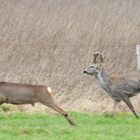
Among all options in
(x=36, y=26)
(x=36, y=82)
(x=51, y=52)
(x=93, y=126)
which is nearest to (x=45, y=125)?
(x=93, y=126)

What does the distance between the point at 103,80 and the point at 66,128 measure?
6.30 m

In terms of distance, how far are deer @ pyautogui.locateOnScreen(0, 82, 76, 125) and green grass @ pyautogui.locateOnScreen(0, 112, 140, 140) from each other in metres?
0.50

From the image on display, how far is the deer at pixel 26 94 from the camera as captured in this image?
18.1 metres

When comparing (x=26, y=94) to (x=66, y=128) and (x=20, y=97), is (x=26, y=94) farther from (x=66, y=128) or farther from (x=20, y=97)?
(x=66, y=128)

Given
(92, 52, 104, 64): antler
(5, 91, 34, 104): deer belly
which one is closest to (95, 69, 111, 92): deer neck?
(92, 52, 104, 64): antler

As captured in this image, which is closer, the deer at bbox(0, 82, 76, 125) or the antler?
the deer at bbox(0, 82, 76, 125)

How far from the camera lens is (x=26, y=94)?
60.0ft

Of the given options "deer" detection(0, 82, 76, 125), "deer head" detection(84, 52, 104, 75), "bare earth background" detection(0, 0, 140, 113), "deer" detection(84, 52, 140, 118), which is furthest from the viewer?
"bare earth background" detection(0, 0, 140, 113)

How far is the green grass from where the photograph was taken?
1495 cm

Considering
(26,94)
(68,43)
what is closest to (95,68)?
(26,94)

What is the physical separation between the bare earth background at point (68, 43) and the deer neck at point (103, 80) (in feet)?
4.31

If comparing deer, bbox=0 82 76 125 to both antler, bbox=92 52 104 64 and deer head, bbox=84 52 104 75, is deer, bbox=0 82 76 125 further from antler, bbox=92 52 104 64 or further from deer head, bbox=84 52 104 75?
antler, bbox=92 52 104 64

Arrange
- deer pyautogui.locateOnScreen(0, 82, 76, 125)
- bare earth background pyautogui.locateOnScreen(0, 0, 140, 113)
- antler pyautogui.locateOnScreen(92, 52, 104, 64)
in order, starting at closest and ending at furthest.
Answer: deer pyautogui.locateOnScreen(0, 82, 76, 125) → antler pyautogui.locateOnScreen(92, 52, 104, 64) → bare earth background pyautogui.locateOnScreen(0, 0, 140, 113)

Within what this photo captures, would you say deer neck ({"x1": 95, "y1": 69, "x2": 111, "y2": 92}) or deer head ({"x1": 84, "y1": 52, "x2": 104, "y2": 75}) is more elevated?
deer head ({"x1": 84, "y1": 52, "x2": 104, "y2": 75})
